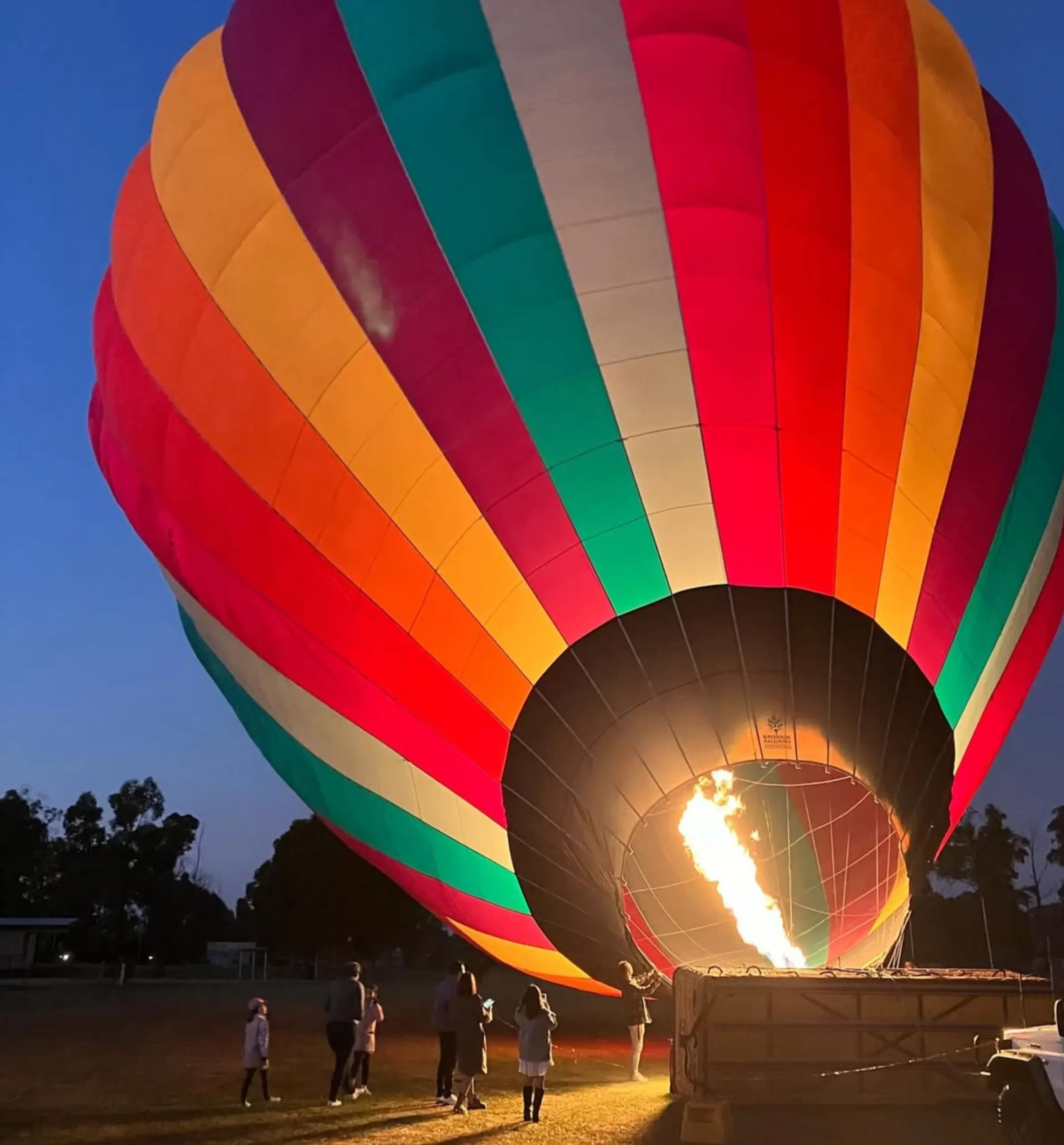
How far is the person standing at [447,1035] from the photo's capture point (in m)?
7.12

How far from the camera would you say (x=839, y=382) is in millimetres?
7125

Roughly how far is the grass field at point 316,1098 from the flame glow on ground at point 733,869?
52.7 inches

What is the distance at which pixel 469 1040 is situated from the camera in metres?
6.82

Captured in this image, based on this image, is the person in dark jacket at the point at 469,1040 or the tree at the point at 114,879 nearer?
the person in dark jacket at the point at 469,1040

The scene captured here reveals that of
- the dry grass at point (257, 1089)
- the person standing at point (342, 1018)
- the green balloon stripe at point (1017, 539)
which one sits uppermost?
the green balloon stripe at point (1017, 539)

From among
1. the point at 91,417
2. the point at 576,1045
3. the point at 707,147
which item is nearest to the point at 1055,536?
the point at 707,147

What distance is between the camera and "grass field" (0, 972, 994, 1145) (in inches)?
225

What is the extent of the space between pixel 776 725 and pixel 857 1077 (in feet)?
6.79

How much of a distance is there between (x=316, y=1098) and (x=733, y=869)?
10.8 feet

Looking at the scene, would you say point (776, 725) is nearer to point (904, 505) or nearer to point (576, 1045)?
point (904, 505)

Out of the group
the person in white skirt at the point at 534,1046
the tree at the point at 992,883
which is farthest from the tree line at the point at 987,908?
the person in white skirt at the point at 534,1046

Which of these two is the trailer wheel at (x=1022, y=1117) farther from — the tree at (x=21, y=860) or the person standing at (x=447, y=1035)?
the tree at (x=21, y=860)

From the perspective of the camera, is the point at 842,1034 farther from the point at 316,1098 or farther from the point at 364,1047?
the point at 316,1098

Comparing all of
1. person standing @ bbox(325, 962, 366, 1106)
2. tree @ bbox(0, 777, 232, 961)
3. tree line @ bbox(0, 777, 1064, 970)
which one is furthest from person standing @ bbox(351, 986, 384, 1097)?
tree @ bbox(0, 777, 232, 961)
